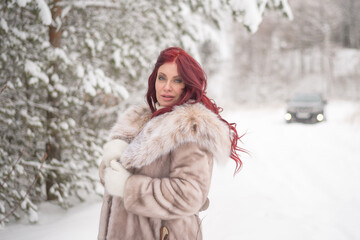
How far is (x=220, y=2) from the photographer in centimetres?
449

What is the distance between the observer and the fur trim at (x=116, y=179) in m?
1.61

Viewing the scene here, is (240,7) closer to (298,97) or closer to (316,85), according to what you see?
(298,97)

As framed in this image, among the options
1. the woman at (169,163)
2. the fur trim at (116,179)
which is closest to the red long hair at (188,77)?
the woman at (169,163)

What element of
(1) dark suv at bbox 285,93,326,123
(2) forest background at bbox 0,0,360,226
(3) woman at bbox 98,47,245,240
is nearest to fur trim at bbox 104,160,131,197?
(3) woman at bbox 98,47,245,240

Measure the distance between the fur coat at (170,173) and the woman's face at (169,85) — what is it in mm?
151

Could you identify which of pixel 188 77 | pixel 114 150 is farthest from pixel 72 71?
pixel 188 77

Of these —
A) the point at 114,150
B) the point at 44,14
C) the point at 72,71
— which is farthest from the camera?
the point at 72,71

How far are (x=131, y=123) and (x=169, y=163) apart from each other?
22.7 inches

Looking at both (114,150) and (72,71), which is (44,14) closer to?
(72,71)

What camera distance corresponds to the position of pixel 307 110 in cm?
1320

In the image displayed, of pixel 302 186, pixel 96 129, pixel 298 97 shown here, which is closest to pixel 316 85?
pixel 298 97

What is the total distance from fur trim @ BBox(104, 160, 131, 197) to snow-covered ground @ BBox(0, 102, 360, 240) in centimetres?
60

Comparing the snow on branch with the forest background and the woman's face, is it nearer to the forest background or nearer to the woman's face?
the forest background

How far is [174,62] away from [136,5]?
137 inches
